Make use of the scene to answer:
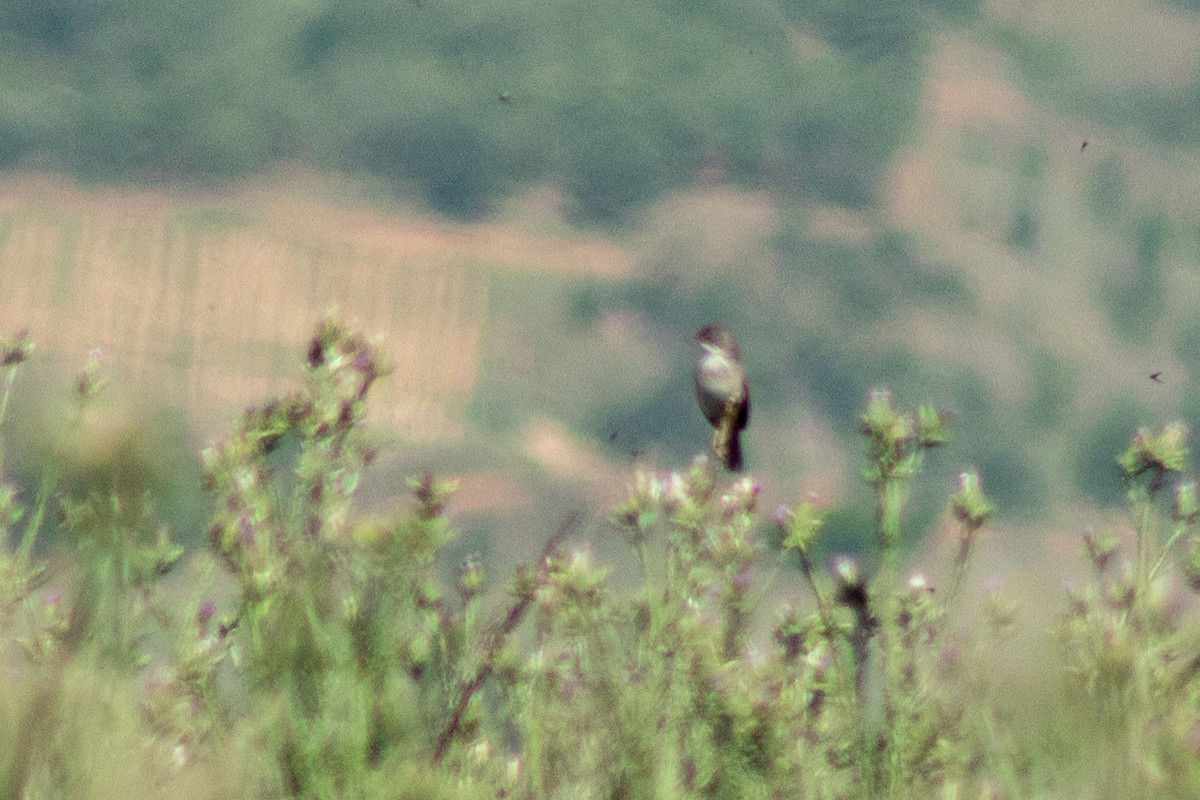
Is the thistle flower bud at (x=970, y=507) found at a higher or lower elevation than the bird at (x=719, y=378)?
higher

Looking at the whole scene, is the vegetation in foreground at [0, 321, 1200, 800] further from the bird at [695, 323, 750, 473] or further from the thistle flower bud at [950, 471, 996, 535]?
the bird at [695, 323, 750, 473]

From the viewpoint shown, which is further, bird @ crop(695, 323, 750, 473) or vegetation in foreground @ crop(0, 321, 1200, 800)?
bird @ crop(695, 323, 750, 473)

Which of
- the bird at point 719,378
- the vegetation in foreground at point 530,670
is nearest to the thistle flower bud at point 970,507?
the vegetation in foreground at point 530,670

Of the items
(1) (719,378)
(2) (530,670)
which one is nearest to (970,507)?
(2) (530,670)

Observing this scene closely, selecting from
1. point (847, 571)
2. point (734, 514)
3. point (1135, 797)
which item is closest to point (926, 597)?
point (734, 514)

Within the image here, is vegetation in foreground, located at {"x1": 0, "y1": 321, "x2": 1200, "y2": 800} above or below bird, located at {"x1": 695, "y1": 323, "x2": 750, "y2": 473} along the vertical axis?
above

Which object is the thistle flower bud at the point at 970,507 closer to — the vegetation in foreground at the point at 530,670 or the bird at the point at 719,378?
the vegetation in foreground at the point at 530,670

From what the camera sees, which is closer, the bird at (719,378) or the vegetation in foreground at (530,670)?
the vegetation in foreground at (530,670)

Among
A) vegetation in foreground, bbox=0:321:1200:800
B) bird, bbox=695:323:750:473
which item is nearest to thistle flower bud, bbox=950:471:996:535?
vegetation in foreground, bbox=0:321:1200:800

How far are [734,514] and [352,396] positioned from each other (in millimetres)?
1193

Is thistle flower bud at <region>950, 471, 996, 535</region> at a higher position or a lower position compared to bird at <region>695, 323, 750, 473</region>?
higher

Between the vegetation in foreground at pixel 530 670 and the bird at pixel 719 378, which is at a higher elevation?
the vegetation in foreground at pixel 530 670

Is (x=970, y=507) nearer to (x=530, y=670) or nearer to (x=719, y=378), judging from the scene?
(x=530, y=670)

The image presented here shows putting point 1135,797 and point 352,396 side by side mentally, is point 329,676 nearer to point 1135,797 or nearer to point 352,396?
point 352,396
